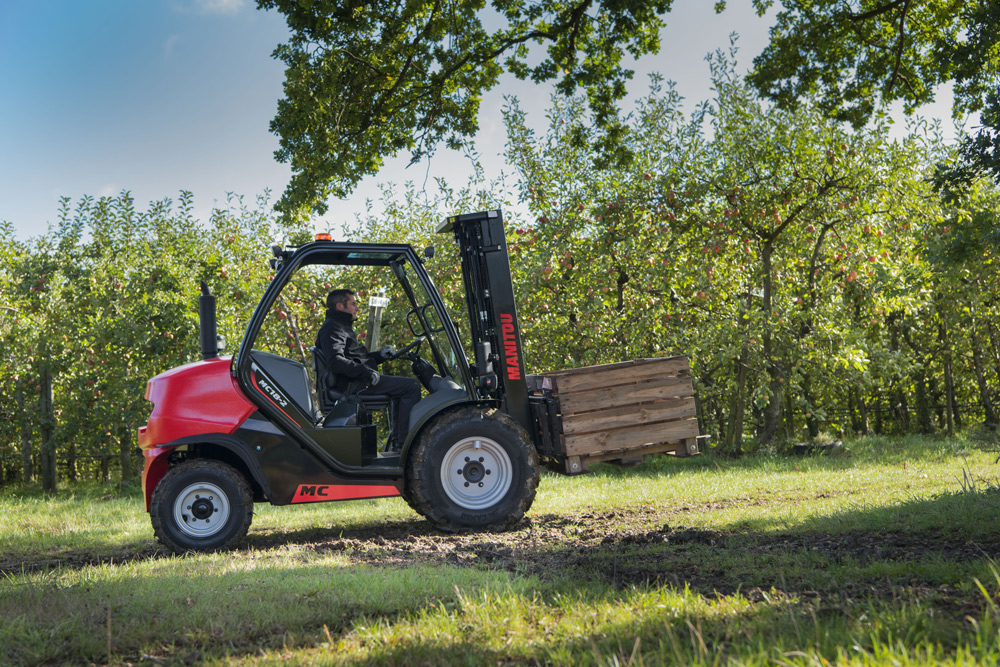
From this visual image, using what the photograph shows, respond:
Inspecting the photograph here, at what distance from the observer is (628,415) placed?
7887 mm

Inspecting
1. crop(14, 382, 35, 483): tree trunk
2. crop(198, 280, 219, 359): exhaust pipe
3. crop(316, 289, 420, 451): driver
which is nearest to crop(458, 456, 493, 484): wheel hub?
crop(316, 289, 420, 451): driver

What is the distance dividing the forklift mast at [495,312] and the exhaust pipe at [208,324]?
8.01ft

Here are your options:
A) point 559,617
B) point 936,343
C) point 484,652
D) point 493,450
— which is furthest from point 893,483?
point 936,343

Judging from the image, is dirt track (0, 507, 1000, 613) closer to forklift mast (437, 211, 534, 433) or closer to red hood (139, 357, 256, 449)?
red hood (139, 357, 256, 449)

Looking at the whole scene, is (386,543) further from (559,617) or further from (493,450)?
(559,617)

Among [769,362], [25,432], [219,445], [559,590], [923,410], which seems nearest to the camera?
[559,590]

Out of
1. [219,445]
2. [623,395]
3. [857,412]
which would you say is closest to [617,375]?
[623,395]

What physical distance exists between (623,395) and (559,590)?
338 cm

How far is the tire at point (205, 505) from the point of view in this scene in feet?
24.1

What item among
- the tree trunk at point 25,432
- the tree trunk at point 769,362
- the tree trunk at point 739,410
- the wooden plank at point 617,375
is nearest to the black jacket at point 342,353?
the wooden plank at point 617,375

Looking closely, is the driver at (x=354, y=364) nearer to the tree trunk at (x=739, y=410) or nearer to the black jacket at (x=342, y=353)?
the black jacket at (x=342, y=353)

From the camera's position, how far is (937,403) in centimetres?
2517

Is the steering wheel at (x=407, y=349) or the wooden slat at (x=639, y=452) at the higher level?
the steering wheel at (x=407, y=349)

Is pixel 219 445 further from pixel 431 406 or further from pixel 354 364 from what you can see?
pixel 431 406
